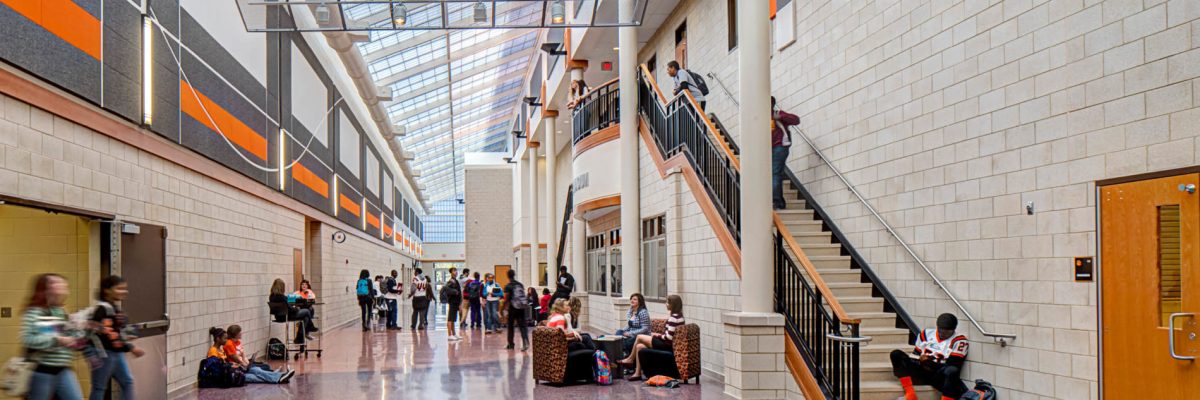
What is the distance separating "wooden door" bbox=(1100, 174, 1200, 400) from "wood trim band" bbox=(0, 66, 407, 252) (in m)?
7.25

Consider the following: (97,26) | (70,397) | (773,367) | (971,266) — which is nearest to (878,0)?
(971,266)

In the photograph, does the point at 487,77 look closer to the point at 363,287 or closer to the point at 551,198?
the point at 551,198

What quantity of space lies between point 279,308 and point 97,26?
6452mm

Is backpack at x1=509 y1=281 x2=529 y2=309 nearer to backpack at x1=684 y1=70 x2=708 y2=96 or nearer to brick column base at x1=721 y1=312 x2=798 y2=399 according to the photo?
backpack at x1=684 y1=70 x2=708 y2=96

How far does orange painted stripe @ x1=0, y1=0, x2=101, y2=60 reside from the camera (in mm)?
6207

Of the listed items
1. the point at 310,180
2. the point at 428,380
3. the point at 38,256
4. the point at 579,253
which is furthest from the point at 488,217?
the point at 38,256

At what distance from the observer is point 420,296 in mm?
20016

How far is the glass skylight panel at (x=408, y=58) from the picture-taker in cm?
2312

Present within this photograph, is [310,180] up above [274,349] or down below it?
above

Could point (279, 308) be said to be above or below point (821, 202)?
below

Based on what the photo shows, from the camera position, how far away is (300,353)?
48.1ft

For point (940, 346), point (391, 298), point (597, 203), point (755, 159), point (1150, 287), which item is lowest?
point (391, 298)

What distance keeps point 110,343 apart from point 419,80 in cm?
2175

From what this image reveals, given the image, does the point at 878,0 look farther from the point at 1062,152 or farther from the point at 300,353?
the point at 300,353
